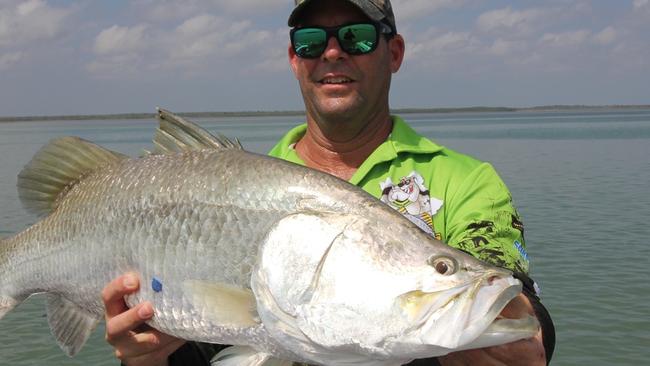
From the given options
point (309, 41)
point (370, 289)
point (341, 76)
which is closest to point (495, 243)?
point (370, 289)

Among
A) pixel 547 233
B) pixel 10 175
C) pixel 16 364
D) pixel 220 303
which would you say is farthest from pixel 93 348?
pixel 10 175

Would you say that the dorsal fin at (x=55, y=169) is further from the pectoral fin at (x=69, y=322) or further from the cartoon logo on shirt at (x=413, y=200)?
the cartoon logo on shirt at (x=413, y=200)

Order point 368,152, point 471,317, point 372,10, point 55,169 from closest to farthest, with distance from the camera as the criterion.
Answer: point 471,317, point 55,169, point 372,10, point 368,152

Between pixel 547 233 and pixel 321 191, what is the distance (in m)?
13.8

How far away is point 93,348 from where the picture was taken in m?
10.2

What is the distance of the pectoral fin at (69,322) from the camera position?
138 inches

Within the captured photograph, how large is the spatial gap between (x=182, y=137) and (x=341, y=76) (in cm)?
120

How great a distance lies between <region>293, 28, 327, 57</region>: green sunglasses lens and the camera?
12.9 feet

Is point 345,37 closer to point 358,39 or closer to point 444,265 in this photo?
point 358,39

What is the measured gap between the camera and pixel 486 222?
10.8 ft

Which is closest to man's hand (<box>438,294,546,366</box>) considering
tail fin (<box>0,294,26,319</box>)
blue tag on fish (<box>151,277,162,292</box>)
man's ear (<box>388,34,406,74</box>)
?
blue tag on fish (<box>151,277,162,292</box>)

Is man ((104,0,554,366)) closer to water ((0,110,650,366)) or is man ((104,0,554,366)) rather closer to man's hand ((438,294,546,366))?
man's hand ((438,294,546,366))

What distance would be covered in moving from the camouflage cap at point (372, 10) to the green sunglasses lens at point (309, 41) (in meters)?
0.10

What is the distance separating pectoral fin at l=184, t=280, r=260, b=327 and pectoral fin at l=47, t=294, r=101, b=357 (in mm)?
972
